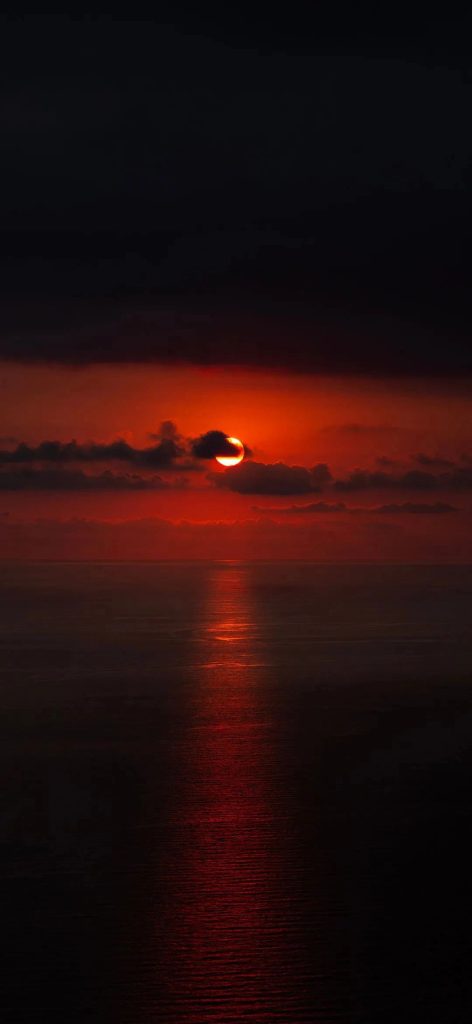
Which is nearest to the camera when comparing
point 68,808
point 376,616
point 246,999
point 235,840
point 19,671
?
point 246,999

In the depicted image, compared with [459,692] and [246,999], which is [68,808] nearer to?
[246,999]

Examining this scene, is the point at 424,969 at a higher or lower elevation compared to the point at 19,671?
lower

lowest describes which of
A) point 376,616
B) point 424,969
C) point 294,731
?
point 424,969

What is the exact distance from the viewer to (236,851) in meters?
28.8

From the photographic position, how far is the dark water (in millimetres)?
20359

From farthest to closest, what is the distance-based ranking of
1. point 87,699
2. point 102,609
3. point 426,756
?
point 102,609, point 87,699, point 426,756

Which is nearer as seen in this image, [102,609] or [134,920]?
[134,920]

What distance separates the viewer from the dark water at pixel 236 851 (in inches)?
802

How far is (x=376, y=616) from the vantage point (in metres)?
142

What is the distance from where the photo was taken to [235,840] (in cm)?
2997

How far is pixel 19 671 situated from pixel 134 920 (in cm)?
5385

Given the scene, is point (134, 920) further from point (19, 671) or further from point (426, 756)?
point (19, 671)

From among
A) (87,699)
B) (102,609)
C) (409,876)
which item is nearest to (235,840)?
(409,876)

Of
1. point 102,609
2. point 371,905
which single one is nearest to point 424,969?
point 371,905
